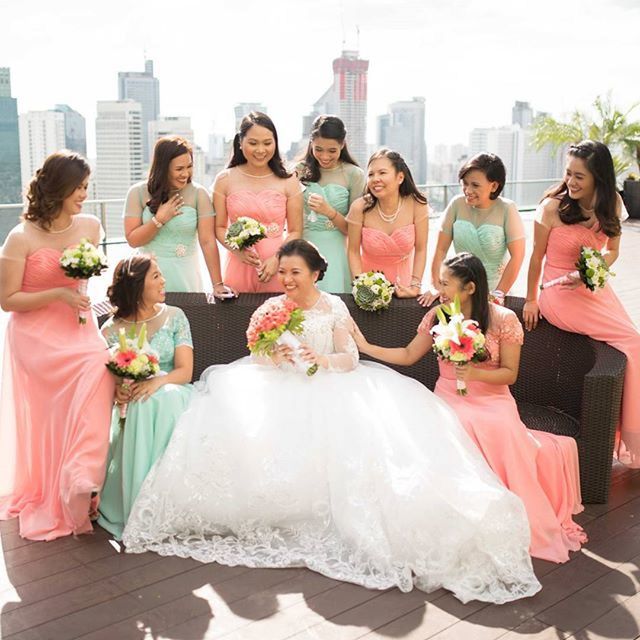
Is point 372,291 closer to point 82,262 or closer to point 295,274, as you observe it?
point 295,274

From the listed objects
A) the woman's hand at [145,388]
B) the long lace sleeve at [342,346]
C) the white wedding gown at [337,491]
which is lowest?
the white wedding gown at [337,491]

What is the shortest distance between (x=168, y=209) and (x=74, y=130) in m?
11.3

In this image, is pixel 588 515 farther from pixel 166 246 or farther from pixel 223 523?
pixel 166 246

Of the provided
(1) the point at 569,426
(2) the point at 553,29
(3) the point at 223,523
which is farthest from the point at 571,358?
A: (2) the point at 553,29

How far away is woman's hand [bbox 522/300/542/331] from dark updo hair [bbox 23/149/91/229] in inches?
99.9

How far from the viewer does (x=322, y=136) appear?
5500 millimetres

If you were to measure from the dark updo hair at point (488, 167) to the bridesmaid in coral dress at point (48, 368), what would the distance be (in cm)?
210

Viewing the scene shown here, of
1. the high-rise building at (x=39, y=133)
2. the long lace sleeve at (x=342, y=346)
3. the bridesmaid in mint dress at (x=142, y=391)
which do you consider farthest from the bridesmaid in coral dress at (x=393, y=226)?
the high-rise building at (x=39, y=133)

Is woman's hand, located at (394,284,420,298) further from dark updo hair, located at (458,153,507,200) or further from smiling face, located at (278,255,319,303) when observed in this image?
smiling face, located at (278,255,319,303)

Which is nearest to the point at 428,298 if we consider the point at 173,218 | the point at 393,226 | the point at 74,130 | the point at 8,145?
the point at 393,226

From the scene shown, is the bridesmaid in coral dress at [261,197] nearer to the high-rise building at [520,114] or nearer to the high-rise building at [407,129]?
the high-rise building at [407,129]

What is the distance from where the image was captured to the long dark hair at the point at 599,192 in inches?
194

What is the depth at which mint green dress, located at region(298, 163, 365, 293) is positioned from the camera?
227 inches

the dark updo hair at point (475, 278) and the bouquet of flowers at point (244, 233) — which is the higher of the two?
the bouquet of flowers at point (244, 233)
